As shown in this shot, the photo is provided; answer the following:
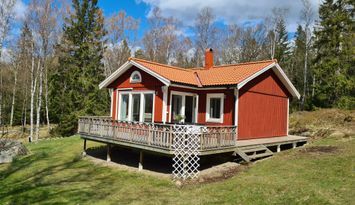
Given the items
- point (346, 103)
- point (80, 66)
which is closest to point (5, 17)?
point (80, 66)

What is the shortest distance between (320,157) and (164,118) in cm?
684

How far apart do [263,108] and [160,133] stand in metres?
7.46

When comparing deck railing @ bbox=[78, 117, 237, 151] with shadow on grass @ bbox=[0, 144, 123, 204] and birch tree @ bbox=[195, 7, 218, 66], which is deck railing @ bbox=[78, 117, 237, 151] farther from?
birch tree @ bbox=[195, 7, 218, 66]

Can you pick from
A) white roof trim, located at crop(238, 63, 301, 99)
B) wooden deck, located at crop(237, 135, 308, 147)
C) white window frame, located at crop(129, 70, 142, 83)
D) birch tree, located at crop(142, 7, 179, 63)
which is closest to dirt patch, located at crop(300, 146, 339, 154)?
wooden deck, located at crop(237, 135, 308, 147)

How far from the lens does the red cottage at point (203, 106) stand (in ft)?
41.4

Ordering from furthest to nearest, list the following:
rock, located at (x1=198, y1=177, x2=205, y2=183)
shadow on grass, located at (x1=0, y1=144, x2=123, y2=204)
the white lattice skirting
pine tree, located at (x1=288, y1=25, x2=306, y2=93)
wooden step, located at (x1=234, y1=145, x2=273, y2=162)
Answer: pine tree, located at (x1=288, y1=25, x2=306, y2=93)
wooden step, located at (x1=234, y1=145, x2=273, y2=162)
rock, located at (x1=198, y1=177, x2=205, y2=183)
the white lattice skirting
shadow on grass, located at (x1=0, y1=144, x2=123, y2=204)

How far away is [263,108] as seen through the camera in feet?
53.9

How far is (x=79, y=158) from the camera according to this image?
15.7 meters

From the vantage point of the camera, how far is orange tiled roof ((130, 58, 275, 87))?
46.8 feet

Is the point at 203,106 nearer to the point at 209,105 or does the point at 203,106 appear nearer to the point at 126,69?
the point at 209,105

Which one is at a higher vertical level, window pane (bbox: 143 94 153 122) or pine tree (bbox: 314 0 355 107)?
pine tree (bbox: 314 0 355 107)

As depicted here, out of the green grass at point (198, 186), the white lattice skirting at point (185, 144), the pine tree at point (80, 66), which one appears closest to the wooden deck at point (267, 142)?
the green grass at point (198, 186)

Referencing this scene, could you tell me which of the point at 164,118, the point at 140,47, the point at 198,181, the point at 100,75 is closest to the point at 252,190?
the point at 198,181

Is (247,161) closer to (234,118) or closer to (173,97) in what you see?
(234,118)
